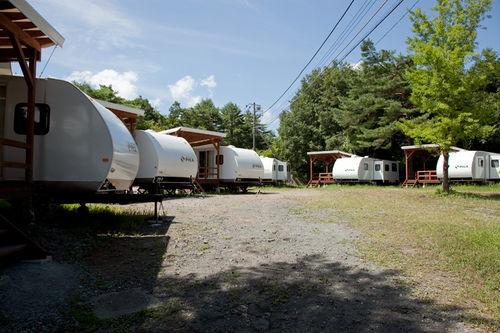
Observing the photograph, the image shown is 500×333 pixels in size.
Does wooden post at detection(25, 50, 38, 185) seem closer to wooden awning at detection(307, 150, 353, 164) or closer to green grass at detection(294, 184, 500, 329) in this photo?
green grass at detection(294, 184, 500, 329)

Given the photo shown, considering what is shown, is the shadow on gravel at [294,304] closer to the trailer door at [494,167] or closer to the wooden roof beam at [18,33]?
the wooden roof beam at [18,33]

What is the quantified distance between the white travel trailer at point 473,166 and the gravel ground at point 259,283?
66.0ft

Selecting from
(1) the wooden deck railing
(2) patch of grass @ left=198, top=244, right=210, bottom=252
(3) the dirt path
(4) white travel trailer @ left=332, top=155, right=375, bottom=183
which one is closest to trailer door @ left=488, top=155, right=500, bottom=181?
(4) white travel trailer @ left=332, top=155, right=375, bottom=183

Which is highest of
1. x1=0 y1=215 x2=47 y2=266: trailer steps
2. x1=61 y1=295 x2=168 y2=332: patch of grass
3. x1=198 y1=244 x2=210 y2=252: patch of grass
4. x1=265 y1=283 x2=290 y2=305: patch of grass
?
x1=0 y1=215 x2=47 y2=266: trailer steps

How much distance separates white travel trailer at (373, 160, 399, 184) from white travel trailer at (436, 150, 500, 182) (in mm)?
5817

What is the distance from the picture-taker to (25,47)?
238 inches

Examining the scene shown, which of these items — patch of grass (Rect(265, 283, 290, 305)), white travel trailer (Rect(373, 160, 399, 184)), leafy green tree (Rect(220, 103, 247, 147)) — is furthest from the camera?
leafy green tree (Rect(220, 103, 247, 147))

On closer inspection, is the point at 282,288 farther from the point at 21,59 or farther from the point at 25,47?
the point at 25,47

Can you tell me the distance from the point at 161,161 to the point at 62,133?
22.8 feet

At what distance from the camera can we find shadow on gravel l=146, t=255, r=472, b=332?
3.00 m

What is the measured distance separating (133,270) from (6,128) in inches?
158

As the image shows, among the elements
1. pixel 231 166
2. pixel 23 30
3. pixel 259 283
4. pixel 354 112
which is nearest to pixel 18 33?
pixel 23 30

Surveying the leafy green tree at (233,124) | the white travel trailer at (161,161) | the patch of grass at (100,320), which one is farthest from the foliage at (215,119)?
the patch of grass at (100,320)

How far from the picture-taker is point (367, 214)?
955 cm
